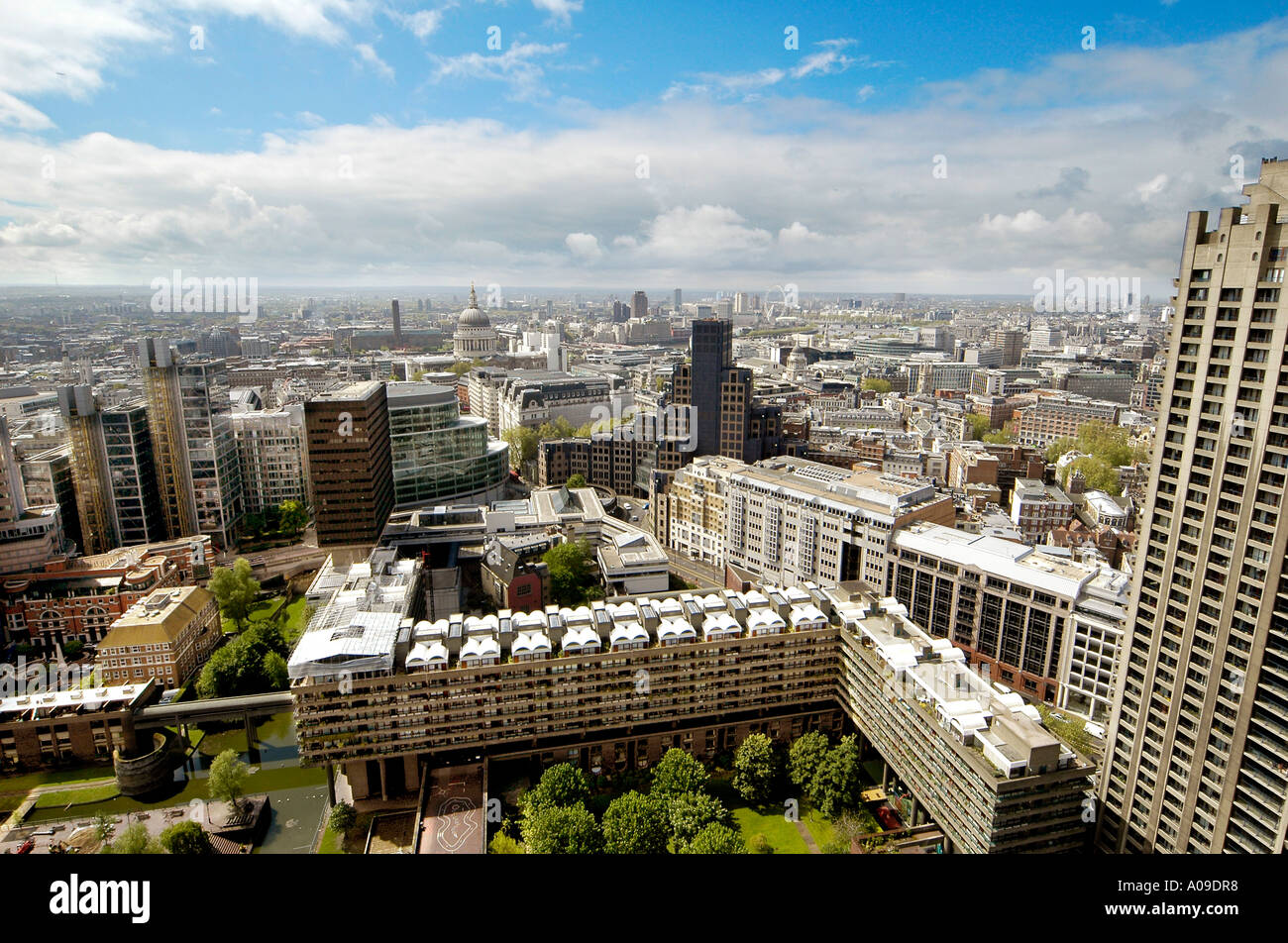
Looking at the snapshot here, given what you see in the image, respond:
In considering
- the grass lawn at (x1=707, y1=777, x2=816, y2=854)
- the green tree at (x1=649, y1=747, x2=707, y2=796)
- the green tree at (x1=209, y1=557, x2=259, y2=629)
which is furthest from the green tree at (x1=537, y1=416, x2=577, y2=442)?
the green tree at (x1=649, y1=747, x2=707, y2=796)

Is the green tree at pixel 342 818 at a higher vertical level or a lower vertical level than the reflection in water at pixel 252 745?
higher

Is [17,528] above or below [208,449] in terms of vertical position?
below

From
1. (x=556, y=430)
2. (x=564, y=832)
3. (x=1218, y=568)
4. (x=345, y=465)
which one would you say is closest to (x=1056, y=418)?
(x=556, y=430)

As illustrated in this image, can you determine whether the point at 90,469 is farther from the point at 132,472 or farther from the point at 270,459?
the point at 270,459

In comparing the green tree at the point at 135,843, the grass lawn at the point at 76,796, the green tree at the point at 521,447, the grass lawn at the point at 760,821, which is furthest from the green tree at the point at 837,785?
the green tree at the point at 521,447

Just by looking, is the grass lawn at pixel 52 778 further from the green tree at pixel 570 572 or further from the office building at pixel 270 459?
the office building at pixel 270 459

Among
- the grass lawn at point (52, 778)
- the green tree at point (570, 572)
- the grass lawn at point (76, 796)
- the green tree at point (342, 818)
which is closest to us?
the green tree at point (342, 818)
